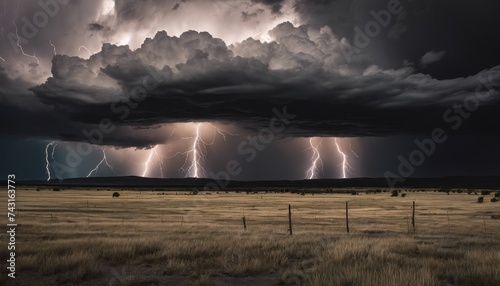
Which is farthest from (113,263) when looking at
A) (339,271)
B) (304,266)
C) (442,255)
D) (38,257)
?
(442,255)

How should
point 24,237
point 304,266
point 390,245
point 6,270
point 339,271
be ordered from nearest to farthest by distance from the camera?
1. point 339,271
2. point 6,270
3. point 304,266
4. point 390,245
5. point 24,237

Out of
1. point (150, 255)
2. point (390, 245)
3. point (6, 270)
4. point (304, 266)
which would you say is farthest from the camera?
point (390, 245)

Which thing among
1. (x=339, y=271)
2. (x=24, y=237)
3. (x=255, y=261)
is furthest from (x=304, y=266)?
(x=24, y=237)

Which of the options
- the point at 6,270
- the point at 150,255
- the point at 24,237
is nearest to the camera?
the point at 6,270

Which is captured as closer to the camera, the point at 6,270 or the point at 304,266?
the point at 6,270

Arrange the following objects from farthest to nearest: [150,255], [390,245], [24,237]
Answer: [24,237] → [390,245] → [150,255]

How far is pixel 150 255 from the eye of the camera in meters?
14.5

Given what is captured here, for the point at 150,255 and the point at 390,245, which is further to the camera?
the point at 390,245

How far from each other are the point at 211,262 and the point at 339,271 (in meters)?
4.60

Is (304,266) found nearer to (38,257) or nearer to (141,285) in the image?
(141,285)

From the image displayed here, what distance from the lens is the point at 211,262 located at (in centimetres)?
1338

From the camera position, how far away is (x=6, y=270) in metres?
11.7

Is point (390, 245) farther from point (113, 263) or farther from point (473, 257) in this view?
point (113, 263)

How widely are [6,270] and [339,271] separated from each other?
9.11 metres
